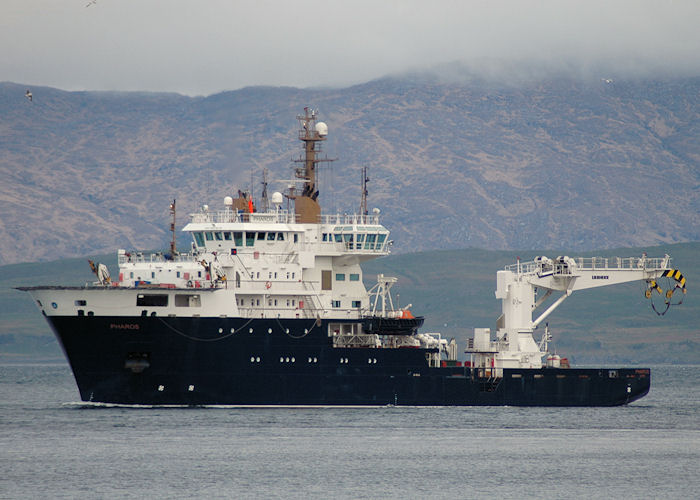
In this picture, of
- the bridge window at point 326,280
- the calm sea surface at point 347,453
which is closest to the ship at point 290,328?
the bridge window at point 326,280

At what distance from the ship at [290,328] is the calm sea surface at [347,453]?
3.32ft

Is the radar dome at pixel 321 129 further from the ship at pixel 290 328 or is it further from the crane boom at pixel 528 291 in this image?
the crane boom at pixel 528 291

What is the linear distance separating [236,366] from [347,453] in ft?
35.7

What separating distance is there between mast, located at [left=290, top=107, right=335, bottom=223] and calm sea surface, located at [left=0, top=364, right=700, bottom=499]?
898cm

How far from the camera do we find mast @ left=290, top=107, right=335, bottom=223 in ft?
199

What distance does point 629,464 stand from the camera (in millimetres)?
45125

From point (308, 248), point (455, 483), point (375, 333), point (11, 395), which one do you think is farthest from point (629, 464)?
point (11, 395)

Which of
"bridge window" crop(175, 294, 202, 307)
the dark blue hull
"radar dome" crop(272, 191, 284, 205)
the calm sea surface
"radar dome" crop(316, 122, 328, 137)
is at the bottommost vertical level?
the calm sea surface

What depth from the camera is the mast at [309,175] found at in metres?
60.7

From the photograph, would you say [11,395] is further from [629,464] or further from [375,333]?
[629,464]

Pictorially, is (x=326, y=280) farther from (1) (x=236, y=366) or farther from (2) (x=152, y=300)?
(2) (x=152, y=300)

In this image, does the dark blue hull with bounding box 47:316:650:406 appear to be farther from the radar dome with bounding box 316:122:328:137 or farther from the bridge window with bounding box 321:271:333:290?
the radar dome with bounding box 316:122:328:137

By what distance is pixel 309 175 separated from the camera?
61844 mm

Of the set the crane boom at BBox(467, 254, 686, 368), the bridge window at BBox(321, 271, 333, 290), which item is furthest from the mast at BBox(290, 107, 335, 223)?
the crane boom at BBox(467, 254, 686, 368)
